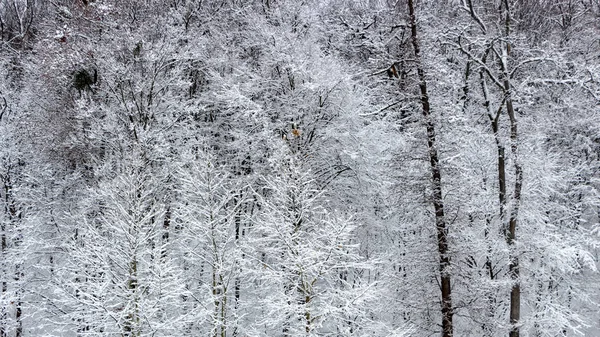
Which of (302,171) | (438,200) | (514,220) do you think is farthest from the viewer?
(302,171)

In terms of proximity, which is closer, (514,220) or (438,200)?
(438,200)

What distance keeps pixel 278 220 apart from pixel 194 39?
997 centimetres

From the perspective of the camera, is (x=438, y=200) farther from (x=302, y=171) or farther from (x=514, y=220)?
(x=302, y=171)

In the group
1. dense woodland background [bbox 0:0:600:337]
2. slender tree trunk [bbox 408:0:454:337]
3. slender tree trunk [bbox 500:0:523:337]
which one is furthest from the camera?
dense woodland background [bbox 0:0:600:337]

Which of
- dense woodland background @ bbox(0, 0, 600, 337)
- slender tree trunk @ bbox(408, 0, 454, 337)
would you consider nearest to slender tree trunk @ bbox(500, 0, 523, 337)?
dense woodland background @ bbox(0, 0, 600, 337)

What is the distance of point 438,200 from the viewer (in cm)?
1227

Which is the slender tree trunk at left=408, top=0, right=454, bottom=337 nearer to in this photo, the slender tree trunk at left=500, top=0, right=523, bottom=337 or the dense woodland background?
the dense woodland background

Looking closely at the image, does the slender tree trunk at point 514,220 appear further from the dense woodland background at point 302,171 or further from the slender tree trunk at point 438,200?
the slender tree trunk at point 438,200

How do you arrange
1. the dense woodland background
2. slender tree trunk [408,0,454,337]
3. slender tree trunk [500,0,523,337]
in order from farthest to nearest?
the dense woodland background < slender tree trunk [500,0,523,337] < slender tree trunk [408,0,454,337]

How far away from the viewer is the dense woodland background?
12.7 m

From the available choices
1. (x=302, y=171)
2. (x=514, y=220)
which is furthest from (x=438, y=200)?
(x=302, y=171)

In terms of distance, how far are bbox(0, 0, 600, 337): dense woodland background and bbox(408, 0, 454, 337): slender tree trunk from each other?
6cm

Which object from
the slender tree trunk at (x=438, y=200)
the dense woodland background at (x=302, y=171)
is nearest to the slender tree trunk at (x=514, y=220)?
the dense woodland background at (x=302, y=171)

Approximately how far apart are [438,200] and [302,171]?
5.87m
